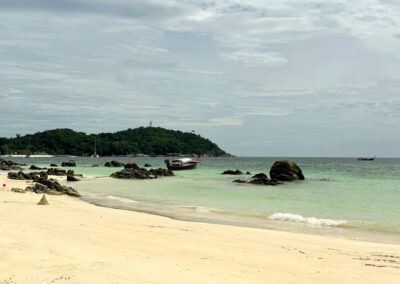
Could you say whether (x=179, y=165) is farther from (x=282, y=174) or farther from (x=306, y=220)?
(x=306, y=220)

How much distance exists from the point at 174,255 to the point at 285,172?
3681 cm

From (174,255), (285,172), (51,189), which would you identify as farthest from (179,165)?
(174,255)

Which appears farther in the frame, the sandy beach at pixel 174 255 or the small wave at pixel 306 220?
the small wave at pixel 306 220

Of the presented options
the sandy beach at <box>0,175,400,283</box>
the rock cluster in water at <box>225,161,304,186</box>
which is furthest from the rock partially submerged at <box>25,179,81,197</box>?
the rock cluster in water at <box>225,161,304,186</box>

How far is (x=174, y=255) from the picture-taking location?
8.62 meters

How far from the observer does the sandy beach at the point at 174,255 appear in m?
6.85

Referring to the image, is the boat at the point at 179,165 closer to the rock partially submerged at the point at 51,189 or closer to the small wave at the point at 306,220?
the rock partially submerged at the point at 51,189

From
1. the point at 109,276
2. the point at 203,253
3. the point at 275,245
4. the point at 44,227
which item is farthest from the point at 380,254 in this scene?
the point at 44,227

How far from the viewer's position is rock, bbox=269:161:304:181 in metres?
43.0

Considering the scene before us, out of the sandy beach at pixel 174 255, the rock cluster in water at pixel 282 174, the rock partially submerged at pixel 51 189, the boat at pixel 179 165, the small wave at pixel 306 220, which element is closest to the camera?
the sandy beach at pixel 174 255

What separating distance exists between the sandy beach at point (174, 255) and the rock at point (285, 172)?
3078 centimetres

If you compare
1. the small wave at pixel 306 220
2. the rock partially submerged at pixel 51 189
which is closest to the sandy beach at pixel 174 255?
the small wave at pixel 306 220

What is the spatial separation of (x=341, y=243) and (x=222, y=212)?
25.8 feet

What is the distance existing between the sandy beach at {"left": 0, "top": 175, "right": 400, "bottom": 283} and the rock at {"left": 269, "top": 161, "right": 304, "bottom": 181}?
30.8m
